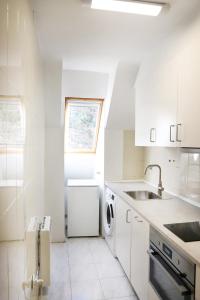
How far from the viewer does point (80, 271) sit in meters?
2.62

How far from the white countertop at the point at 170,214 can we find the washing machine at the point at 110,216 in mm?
276

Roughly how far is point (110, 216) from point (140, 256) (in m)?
1.05

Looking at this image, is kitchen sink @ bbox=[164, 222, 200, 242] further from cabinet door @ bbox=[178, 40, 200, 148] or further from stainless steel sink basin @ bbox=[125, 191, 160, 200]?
stainless steel sink basin @ bbox=[125, 191, 160, 200]

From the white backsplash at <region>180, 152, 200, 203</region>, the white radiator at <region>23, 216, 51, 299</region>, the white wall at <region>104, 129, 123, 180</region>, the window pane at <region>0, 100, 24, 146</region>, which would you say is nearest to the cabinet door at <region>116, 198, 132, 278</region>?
the white backsplash at <region>180, 152, 200, 203</region>

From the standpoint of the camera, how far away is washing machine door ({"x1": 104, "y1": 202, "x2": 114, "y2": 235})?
297cm

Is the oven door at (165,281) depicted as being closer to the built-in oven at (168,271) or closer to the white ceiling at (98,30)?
the built-in oven at (168,271)

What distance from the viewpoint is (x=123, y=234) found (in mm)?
2537

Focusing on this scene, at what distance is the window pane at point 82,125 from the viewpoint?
12.1 ft

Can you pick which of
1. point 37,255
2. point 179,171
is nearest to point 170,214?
point 179,171

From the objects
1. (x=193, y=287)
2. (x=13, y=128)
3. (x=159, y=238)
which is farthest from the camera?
(x=159, y=238)

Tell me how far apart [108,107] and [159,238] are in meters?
1.98

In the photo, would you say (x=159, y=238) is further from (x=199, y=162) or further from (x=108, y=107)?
(x=108, y=107)

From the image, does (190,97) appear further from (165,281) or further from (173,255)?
(165,281)

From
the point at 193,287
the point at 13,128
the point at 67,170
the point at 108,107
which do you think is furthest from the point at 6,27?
the point at 67,170
